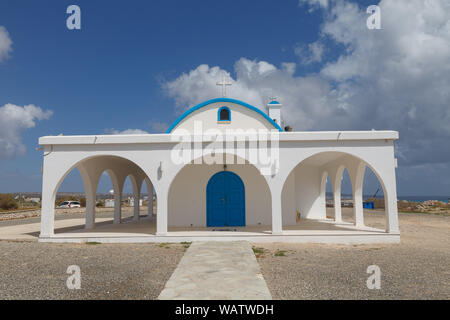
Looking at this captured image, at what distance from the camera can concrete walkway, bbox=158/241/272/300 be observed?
4.47 meters

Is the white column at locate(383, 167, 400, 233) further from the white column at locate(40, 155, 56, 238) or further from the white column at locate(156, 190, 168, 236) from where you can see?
the white column at locate(40, 155, 56, 238)

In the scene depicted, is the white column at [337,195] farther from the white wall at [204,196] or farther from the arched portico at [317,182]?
the white wall at [204,196]

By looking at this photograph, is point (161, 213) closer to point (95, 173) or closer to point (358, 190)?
point (95, 173)

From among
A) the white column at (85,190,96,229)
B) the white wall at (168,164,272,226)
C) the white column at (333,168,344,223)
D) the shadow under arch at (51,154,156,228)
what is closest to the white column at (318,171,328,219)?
the white column at (333,168,344,223)

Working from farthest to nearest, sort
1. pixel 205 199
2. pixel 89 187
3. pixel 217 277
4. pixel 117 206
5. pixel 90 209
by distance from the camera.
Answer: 1. pixel 117 206
2. pixel 90 209
3. pixel 205 199
4. pixel 89 187
5. pixel 217 277

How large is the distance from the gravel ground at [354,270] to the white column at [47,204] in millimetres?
6614

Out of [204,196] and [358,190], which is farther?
[204,196]

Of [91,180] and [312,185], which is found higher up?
[91,180]

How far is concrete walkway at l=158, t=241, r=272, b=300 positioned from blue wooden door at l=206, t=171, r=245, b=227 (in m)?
4.28

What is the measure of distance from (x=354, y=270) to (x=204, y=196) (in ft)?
23.3

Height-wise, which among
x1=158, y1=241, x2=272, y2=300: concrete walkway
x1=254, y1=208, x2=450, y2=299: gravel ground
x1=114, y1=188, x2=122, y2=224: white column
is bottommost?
x1=254, y1=208, x2=450, y2=299: gravel ground

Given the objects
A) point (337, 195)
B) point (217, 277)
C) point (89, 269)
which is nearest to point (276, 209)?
point (217, 277)

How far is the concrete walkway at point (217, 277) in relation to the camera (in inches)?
176

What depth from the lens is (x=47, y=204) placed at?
9.93m
